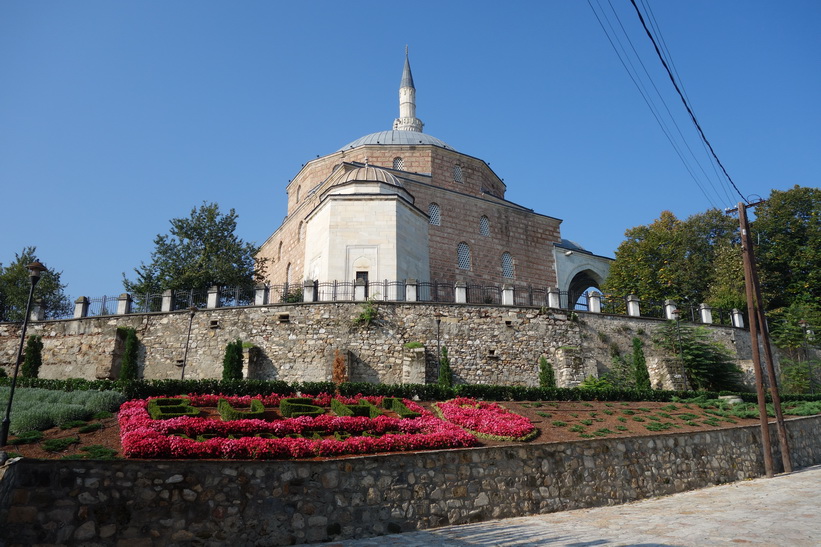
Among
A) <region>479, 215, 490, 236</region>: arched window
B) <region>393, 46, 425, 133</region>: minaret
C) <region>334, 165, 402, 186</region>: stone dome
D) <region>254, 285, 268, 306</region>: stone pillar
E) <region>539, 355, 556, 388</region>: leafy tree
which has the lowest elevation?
<region>539, 355, 556, 388</region>: leafy tree

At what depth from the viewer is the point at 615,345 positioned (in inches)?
896

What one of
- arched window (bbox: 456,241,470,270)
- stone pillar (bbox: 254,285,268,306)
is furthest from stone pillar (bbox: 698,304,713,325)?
stone pillar (bbox: 254,285,268,306)

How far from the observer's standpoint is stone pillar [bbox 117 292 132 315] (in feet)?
72.4

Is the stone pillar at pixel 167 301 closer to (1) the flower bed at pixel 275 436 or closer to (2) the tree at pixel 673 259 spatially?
(1) the flower bed at pixel 275 436

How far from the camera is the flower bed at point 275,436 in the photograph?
9.60 meters

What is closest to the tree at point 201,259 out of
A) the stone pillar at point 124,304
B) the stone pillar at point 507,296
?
the stone pillar at point 124,304

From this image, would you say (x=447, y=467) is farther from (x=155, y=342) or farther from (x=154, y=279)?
(x=154, y=279)

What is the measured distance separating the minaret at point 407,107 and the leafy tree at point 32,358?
23.2m

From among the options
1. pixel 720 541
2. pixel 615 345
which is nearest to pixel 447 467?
pixel 720 541

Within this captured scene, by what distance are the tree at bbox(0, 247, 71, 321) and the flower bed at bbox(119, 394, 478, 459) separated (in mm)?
14980

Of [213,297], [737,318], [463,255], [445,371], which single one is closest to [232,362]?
[213,297]

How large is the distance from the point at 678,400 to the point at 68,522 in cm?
1672

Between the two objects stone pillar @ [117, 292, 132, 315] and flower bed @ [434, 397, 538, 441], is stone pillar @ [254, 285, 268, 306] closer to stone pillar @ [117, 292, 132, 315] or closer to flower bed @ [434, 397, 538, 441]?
stone pillar @ [117, 292, 132, 315]

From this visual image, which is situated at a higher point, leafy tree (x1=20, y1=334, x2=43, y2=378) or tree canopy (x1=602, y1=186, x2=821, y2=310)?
tree canopy (x1=602, y1=186, x2=821, y2=310)
